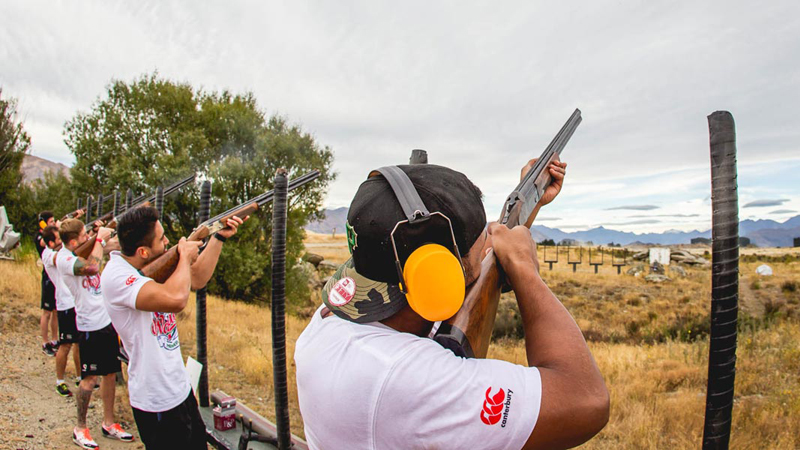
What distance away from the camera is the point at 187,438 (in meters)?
3.57

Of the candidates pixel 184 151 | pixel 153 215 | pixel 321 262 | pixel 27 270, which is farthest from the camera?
pixel 321 262

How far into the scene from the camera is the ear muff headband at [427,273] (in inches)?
49.1

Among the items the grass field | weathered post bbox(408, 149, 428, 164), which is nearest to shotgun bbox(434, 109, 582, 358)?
weathered post bbox(408, 149, 428, 164)

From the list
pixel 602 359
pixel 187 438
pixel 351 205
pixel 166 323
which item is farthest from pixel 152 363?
pixel 602 359

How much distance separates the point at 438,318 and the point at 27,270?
1807 centimetres

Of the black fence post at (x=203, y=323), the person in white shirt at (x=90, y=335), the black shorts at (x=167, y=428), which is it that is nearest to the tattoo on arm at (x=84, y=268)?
the person in white shirt at (x=90, y=335)

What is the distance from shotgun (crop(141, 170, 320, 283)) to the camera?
12.1ft

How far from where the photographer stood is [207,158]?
2045 centimetres

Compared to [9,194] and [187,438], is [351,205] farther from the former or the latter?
[9,194]

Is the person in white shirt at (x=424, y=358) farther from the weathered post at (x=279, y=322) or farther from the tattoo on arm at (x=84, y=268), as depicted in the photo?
the tattoo on arm at (x=84, y=268)

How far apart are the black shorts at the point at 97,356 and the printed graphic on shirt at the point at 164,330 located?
224cm

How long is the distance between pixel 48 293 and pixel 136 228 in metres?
6.43

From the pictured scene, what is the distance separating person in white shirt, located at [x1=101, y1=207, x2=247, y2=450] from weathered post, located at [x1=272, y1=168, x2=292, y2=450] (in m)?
0.72

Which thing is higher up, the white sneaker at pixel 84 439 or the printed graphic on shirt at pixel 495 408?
the printed graphic on shirt at pixel 495 408
